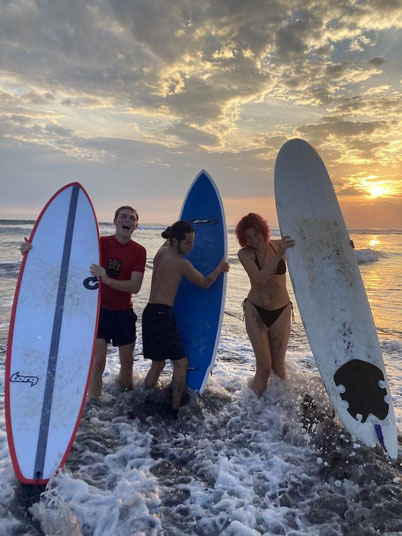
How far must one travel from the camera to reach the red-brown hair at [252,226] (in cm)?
368

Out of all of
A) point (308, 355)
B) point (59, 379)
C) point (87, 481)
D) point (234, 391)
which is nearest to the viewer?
point (87, 481)

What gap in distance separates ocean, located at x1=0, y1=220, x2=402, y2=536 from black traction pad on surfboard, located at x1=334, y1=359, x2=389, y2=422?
10.1 inches

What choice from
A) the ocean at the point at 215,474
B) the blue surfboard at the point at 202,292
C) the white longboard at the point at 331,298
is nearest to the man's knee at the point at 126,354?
the ocean at the point at 215,474

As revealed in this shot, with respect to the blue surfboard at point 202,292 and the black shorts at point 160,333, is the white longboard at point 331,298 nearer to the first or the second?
the blue surfboard at point 202,292

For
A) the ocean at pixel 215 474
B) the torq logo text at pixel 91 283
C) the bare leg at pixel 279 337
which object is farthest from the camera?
the bare leg at pixel 279 337

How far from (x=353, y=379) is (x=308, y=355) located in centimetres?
227

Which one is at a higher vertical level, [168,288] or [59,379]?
[168,288]

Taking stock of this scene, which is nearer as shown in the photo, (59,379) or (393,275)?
(59,379)

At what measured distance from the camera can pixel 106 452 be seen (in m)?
3.20

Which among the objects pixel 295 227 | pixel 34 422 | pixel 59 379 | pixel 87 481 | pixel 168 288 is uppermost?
pixel 295 227

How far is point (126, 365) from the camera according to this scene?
4000 mm

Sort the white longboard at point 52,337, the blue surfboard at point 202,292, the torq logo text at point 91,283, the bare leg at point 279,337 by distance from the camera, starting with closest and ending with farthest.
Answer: the white longboard at point 52,337 < the torq logo text at point 91,283 < the bare leg at point 279,337 < the blue surfboard at point 202,292

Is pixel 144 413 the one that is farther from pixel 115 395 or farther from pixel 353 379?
pixel 353 379

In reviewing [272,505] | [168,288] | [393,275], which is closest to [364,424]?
[272,505]
